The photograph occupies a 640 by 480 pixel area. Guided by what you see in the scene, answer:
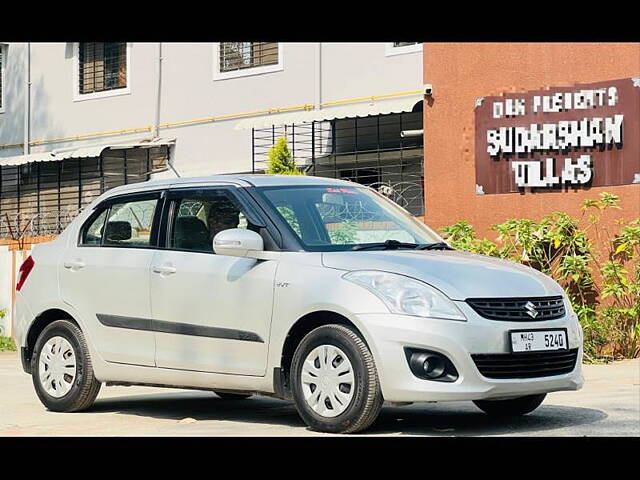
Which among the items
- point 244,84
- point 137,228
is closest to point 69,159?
point 244,84

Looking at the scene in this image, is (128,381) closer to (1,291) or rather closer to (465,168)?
(465,168)

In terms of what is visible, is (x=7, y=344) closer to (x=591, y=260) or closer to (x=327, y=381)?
(x=591, y=260)

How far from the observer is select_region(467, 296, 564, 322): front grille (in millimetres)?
7145

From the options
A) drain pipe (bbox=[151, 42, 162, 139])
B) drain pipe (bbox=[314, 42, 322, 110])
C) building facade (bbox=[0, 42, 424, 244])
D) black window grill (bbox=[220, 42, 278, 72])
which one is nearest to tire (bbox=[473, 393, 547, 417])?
building facade (bbox=[0, 42, 424, 244])

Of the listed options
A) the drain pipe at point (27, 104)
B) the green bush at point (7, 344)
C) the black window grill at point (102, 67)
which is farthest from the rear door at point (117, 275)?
the drain pipe at point (27, 104)

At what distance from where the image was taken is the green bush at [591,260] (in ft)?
48.0

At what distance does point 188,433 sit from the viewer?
7.50m

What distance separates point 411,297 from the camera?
279 inches

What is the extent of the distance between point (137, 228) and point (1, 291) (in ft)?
47.5

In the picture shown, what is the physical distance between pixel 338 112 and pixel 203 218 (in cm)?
1115

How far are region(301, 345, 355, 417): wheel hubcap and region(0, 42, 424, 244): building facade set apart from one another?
36.7 feet

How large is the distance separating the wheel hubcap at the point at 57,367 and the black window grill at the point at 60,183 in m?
15.2

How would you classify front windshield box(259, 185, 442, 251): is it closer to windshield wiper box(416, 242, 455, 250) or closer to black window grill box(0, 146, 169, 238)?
windshield wiper box(416, 242, 455, 250)

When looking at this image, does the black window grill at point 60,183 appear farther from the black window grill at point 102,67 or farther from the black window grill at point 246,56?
the black window grill at point 246,56
